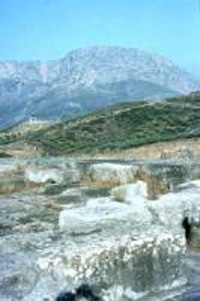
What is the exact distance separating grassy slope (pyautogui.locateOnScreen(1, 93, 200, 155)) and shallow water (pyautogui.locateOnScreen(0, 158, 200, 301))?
32.1 meters

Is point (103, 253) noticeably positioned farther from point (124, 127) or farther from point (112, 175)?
point (124, 127)

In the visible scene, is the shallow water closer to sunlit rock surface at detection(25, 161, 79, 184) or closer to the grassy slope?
sunlit rock surface at detection(25, 161, 79, 184)

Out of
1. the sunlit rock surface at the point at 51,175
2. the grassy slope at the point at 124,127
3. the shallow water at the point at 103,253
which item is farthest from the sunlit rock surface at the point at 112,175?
the grassy slope at the point at 124,127

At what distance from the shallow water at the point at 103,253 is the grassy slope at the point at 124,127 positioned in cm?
3209

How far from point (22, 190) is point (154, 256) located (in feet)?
27.8

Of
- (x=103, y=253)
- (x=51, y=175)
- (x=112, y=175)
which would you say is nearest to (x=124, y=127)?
(x=51, y=175)

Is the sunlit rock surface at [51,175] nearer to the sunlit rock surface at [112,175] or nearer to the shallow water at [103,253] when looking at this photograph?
the sunlit rock surface at [112,175]

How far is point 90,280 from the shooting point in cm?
954

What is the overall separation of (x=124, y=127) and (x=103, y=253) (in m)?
46.1

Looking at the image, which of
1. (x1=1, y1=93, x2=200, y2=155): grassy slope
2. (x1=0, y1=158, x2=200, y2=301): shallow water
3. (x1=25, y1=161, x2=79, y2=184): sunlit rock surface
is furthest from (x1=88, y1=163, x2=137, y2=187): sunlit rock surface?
(x1=1, y1=93, x2=200, y2=155): grassy slope

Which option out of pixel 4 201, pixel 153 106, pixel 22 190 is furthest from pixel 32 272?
pixel 153 106

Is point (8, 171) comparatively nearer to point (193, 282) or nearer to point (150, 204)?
point (150, 204)

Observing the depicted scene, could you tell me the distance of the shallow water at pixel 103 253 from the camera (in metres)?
9.06

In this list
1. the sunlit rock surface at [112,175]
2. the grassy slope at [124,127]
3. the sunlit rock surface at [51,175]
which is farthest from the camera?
the grassy slope at [124,127]
